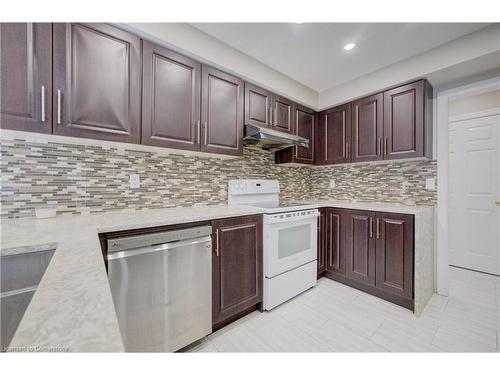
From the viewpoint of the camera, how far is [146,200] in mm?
1729

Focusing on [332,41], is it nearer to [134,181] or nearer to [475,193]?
[134,181]

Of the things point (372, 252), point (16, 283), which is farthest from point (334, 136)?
point (16, 283)

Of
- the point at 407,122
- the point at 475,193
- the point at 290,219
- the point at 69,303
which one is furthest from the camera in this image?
the point at 475,193

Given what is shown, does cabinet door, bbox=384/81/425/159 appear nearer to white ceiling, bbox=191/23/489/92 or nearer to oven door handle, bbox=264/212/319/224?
white ceiling, bbox=191/23/489/92

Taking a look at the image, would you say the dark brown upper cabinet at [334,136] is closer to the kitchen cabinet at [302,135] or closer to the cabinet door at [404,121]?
the kitchen cabinet at [302,135]

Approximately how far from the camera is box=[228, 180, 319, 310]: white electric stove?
1817mm

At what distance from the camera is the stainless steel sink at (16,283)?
757 millimetres

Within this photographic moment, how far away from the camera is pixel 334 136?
2.66 meters

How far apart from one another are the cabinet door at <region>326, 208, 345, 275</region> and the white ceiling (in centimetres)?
155

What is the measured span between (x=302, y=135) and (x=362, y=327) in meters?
2.04

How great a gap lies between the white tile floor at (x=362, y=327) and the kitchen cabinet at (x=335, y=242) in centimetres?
29

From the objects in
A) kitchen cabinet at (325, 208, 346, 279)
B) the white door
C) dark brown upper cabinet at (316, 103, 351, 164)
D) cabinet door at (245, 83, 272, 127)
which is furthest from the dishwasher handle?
the white door

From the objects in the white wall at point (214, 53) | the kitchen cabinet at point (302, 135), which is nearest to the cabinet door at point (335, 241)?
the kitchen cabinet at point (302, 135)
